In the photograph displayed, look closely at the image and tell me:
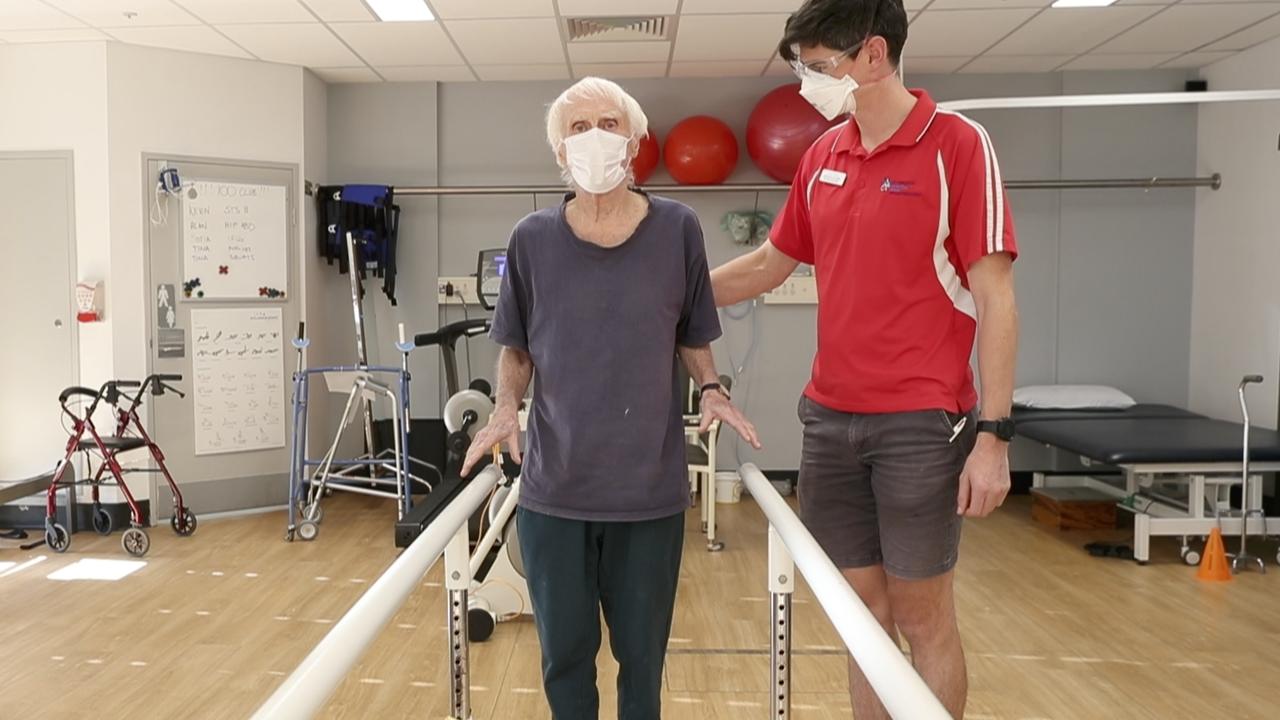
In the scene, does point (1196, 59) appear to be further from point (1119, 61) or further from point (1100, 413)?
point (1100, 413)

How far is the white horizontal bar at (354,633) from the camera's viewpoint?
81 centimetres

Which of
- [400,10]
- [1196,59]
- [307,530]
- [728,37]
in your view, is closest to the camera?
[400,10]

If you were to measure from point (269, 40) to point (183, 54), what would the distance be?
22.3 inches

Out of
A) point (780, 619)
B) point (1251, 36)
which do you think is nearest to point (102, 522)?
point (780, 619)

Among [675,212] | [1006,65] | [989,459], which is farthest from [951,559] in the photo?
[1006,65]

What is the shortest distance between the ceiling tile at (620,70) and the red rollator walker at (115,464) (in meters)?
2.84

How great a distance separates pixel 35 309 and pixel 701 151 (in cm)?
369

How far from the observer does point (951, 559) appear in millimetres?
1542

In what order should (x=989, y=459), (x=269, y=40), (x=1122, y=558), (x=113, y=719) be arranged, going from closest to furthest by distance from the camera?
(x=989, y=459) < (x=113, y=719) < (x=1122, y=558) < (x=269, y=40)

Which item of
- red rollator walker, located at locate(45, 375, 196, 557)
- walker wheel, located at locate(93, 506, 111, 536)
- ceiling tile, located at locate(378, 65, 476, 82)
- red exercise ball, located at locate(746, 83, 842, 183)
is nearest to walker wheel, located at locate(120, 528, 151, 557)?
red rollator walker, located at locate(45, 375, 196, 557)

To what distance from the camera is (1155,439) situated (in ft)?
14.2

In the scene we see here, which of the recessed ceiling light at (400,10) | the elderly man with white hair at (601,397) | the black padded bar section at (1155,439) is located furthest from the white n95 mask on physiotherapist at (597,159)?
the black padded bar section at (1155,439)

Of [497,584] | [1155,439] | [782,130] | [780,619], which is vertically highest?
[782,130]

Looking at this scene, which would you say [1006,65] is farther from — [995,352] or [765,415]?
[995,352]
